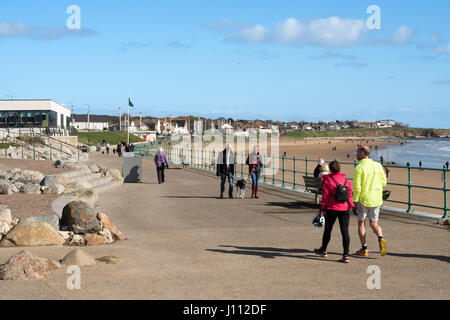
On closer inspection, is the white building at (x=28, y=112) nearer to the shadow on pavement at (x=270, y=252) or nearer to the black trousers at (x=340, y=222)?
the shadow on pavement at (x=270, y=252)

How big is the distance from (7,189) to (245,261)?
9902mm

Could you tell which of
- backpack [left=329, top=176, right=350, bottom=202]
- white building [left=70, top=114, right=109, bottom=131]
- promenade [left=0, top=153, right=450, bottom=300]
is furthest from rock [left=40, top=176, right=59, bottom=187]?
white building [left=70, top=114, right=109, bottom=131]

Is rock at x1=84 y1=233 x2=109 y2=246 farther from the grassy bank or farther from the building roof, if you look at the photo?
the building roof

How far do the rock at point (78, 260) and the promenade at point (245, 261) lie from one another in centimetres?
13

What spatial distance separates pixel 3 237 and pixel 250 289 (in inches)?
191

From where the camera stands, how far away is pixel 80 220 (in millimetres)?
10172

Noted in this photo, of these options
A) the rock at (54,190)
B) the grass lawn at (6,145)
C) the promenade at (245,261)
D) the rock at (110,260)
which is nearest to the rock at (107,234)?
the promenade at (245,261)

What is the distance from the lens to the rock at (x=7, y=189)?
15.8m

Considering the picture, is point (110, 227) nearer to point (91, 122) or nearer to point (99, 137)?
point (99, 137)

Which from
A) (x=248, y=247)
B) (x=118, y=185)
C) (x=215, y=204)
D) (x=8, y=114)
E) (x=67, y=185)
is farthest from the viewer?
(x=8, y=114)

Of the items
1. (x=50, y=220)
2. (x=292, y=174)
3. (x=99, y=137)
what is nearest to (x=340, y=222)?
(x=50, y=220)

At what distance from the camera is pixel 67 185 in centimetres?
1812
